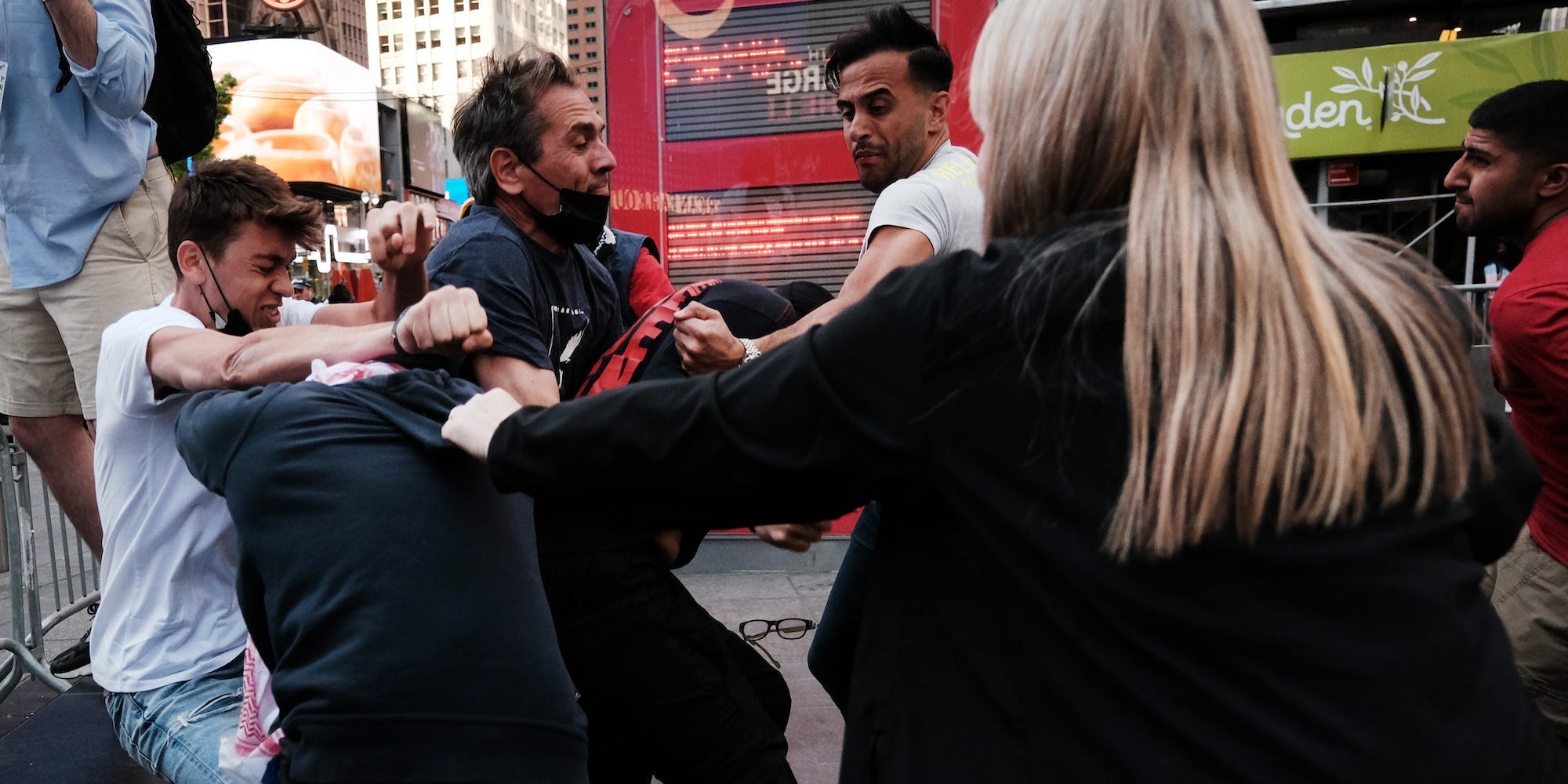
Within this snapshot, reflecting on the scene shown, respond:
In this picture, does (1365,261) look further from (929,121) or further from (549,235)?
(929,121)

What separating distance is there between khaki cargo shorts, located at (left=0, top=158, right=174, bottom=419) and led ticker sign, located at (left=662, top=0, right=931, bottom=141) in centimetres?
238

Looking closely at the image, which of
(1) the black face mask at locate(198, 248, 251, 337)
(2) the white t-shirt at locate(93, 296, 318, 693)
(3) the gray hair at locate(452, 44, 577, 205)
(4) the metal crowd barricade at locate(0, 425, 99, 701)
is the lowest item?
(4) the metal crowd barricade at locate(0, 425, 99, 701)

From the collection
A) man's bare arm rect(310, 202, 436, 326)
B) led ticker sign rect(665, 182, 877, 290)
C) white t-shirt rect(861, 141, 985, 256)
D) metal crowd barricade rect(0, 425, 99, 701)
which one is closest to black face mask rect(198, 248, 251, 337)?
man's bare arm rect(310, 202, 436, 326)

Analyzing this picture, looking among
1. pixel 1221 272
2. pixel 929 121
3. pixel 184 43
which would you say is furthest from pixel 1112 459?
pixel 184 43

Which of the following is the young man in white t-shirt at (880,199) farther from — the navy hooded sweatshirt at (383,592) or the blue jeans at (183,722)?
the blue jeans at (183,722)

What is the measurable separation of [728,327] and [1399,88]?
9765 mm

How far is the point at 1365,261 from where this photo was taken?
1.08m

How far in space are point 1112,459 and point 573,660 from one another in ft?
3.92

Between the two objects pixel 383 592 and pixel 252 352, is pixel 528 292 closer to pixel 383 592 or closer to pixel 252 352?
pixel 252 352

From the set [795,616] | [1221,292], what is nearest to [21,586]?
[795,616]

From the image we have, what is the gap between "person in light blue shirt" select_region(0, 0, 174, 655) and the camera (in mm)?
3010

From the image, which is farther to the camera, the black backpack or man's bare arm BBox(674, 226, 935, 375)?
the black backpack

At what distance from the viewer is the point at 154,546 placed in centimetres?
211

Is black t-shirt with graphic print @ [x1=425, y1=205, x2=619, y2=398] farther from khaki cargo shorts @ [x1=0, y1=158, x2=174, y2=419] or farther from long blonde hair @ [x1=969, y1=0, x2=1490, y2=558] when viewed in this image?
khaki cargo shorts @ [x1=0, y1=158, x2=174, y2=419]
